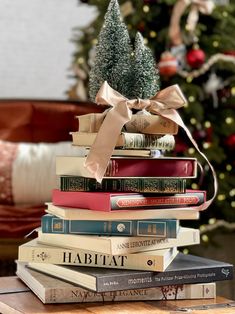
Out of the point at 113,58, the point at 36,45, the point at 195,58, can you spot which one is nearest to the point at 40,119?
the point at 195,58

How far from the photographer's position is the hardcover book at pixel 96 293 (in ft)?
4.96

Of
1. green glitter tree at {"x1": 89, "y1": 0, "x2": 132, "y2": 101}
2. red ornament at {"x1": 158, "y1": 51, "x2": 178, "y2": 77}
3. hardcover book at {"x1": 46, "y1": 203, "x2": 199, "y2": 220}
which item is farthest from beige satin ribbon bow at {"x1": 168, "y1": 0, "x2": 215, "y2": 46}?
hardcover book at {"x1": 46, "y1": 203, "x2": 199, "y2": 220}

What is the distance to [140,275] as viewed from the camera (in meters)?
1.53

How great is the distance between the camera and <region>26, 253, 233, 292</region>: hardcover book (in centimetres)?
149

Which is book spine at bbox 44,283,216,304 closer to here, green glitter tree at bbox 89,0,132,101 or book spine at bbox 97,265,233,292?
book spine at bbox 97,265,233,292

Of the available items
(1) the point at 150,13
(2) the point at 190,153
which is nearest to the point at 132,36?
(1) the point at 150,13

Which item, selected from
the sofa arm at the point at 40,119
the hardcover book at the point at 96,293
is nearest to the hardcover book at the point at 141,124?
the hardcover book at the point at 96,293

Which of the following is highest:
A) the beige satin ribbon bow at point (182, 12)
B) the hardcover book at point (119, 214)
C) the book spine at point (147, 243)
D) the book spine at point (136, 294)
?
the beige satin ribbon bow at point (182, 12)

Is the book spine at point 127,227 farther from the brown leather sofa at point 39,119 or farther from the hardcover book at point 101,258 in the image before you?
A: the brown leather sofa at point 39,119

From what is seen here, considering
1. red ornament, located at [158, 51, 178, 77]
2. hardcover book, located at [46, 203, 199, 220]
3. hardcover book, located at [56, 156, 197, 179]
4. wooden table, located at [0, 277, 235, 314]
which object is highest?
red ornament, located at [158, 51, 178, 77]

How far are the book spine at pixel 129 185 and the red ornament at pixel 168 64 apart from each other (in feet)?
5.45

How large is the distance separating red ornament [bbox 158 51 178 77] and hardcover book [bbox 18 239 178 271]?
1697mm

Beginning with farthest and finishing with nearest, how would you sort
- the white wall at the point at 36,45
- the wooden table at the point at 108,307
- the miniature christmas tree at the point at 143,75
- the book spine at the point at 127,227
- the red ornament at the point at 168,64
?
the white wall at the point at 36,45 → the red ornament at the point at 168,64 → the miniature christmas tree at the point at 143,75 → the book spine at the point at 127,227 → the wooden table at the point at 108,307

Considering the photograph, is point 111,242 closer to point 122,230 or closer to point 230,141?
point 122,230
